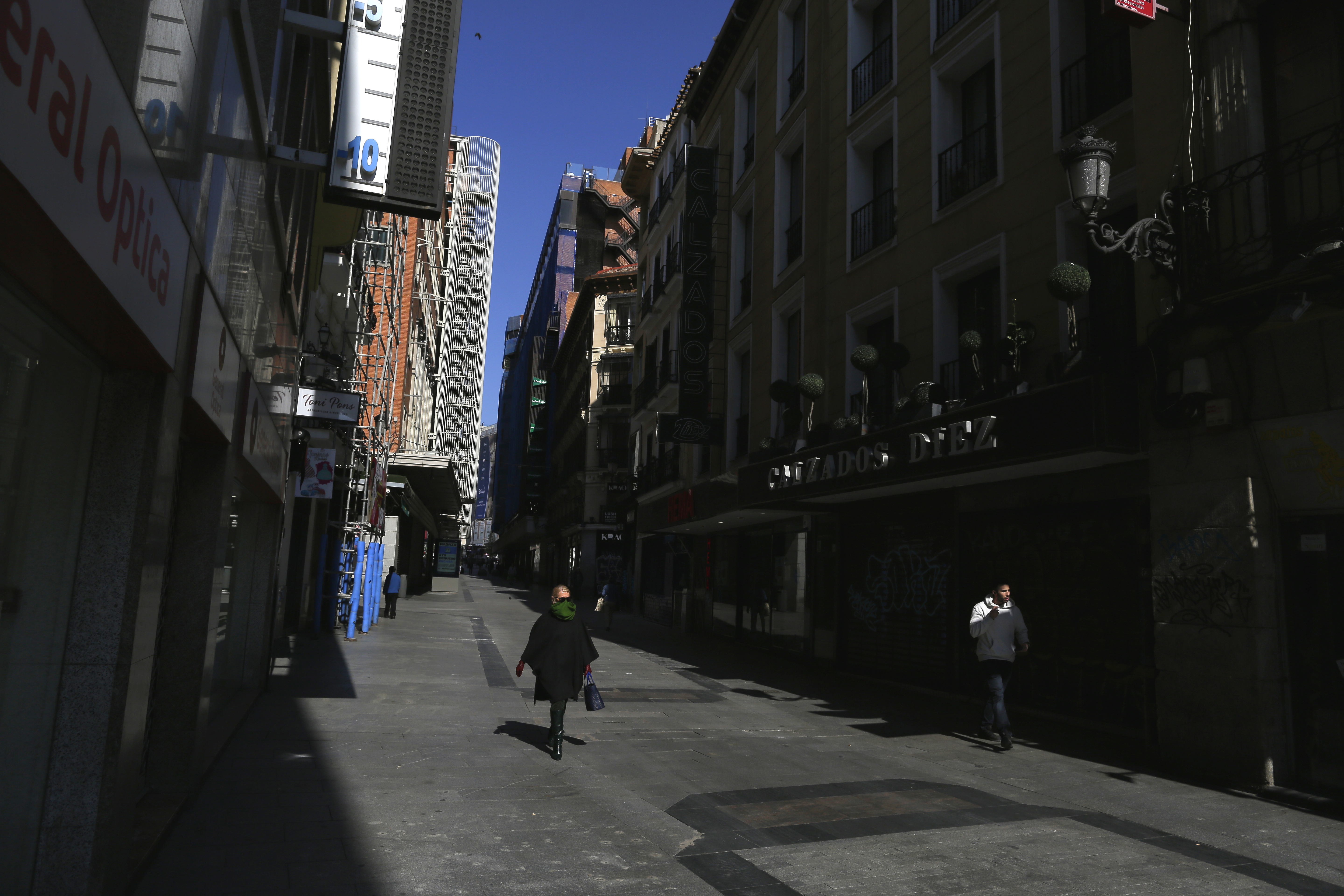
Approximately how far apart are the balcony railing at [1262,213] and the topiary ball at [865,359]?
19.0 feet

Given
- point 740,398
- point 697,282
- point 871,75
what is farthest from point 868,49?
point 740,398

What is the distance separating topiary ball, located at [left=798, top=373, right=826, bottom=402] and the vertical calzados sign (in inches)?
285

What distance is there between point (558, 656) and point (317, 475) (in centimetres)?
710

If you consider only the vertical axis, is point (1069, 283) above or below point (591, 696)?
above

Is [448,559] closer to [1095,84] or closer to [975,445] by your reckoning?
[975,445]

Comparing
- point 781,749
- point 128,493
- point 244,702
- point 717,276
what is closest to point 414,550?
point 717,276

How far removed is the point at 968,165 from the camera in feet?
46.5

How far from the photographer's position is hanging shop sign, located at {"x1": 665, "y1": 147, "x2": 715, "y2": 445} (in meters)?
24.0

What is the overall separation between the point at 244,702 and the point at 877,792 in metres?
7.22

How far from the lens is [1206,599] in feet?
28.4

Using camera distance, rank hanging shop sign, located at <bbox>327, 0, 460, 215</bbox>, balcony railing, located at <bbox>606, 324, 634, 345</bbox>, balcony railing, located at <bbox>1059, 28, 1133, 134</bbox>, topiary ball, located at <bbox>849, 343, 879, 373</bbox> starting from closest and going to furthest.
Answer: hanging shop sign, located at <bbox>327, 0, 460, 215</bbox> < balcony railing, located at <bbox>1059, 28, 1133, 134</bbox> < topiary ball, located at <bbox>849, 343, 879, 373</bbox> < balcony railing, located at <bbox>606, 324, 634, 345</bbox>

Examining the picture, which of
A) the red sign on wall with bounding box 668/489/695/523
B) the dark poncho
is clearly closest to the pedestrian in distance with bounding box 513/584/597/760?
the dark poncho

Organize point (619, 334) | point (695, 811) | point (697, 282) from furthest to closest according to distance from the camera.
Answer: point (619, 334), point (697, 282), point (695, 811)

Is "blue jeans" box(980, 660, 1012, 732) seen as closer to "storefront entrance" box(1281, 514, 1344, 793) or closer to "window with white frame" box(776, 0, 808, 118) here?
"storefront entrance" box(1281, 514, 1344, 793)
